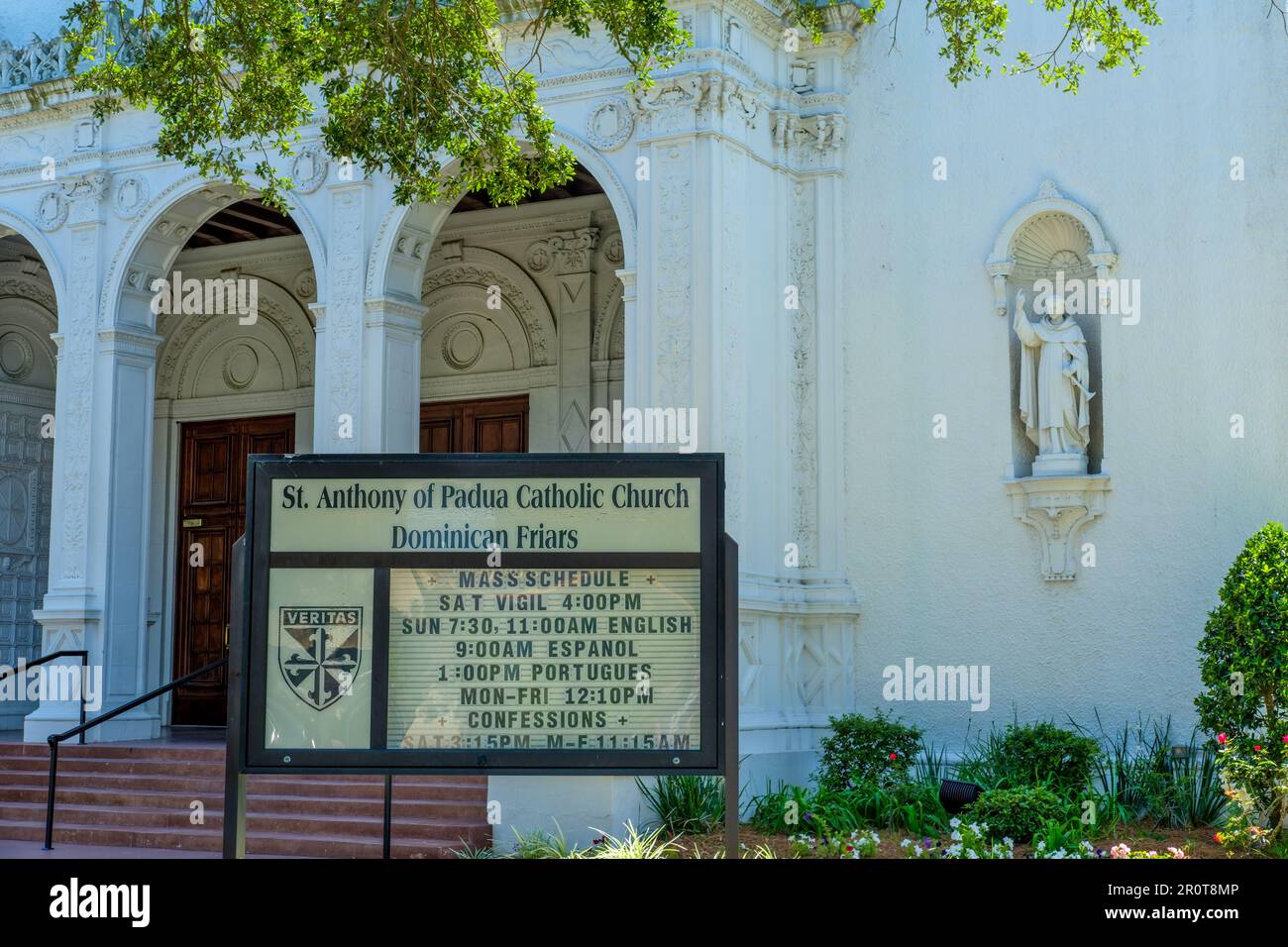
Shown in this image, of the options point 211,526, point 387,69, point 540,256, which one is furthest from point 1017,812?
point 211,526

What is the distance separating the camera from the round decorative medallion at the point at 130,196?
16.4 meters

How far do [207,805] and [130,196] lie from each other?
6580 millimetres

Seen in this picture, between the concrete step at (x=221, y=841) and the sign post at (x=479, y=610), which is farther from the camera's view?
the concrete step at (x=221, y=841)

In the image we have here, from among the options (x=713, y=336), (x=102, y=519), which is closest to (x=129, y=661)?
(x=102, y=519)

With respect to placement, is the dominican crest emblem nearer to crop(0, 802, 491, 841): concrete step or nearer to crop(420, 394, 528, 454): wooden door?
crop(0, 802, 491, 841): concrete step

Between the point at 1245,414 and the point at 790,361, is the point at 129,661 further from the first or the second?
the point at 1245,414

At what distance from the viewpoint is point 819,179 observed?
49.3 feet

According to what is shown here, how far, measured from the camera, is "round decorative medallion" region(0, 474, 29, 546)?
20.1 meters

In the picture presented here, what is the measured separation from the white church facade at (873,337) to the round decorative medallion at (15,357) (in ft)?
13.3

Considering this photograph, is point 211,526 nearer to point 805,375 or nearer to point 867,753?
point 805,375

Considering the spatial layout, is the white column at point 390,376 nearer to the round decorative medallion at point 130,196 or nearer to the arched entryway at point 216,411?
the round decorative medallion at point 130,196

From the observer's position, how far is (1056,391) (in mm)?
13883

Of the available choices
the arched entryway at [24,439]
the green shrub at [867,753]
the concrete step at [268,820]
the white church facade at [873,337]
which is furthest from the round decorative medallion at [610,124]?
the arched entryway at [24,439]

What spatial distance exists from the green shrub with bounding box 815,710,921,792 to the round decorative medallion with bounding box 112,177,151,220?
351 inches
